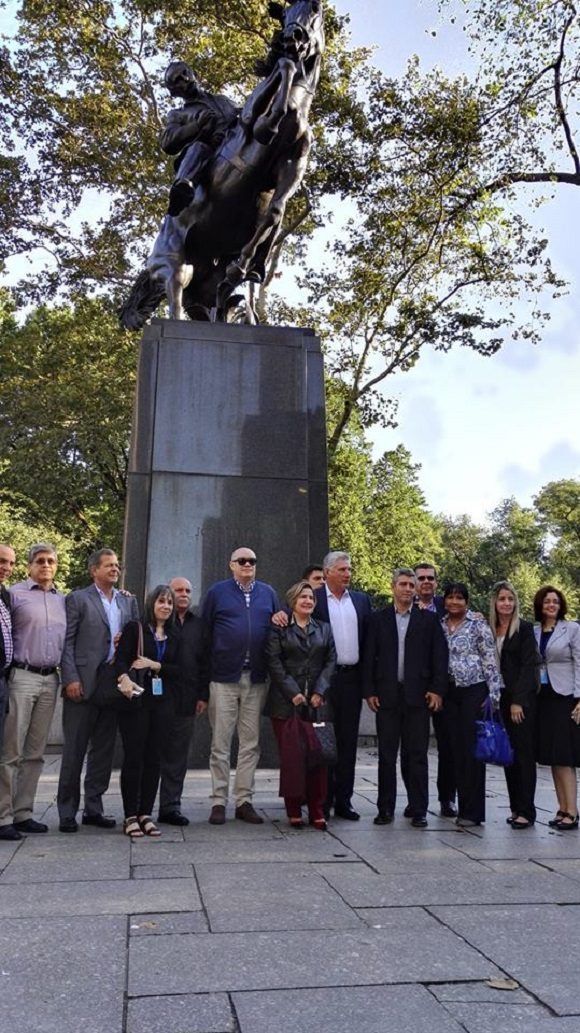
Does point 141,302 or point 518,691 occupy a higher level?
point 141,302

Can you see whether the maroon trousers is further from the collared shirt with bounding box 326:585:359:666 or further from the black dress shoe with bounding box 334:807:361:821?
the collared shirt with bounding box 326:585:359:666

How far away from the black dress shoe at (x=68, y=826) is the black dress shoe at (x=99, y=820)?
156 millimetres

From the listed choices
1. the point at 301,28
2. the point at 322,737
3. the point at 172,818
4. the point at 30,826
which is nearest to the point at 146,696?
the point at 172,818

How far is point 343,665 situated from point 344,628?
0.26 m

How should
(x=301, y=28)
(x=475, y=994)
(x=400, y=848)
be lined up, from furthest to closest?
1. (x=301, y=28)
2. (x=400, y=848)
3. (x=475, y=994)

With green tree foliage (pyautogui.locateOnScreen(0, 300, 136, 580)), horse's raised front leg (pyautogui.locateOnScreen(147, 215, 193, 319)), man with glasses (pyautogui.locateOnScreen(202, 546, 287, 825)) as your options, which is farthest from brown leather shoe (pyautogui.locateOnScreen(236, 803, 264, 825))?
green tree foliage (pyautogui.locateOnScreen(0, 300, 136, 580))

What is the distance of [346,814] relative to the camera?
21.0 ft

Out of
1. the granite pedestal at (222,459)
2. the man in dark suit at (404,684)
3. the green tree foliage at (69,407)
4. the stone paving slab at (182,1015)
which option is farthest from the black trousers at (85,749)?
the green tree foliage at (69,407)

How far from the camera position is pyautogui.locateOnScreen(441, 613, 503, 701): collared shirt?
249 inches

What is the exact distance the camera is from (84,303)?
74.8 ft

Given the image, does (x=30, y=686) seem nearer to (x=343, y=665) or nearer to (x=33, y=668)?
(x=33, y=668)

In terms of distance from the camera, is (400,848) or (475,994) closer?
(475,994)

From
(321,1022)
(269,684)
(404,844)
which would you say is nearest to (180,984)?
(321,1022)

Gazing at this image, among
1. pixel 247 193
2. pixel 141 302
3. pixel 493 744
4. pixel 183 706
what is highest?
pixel 247 193
